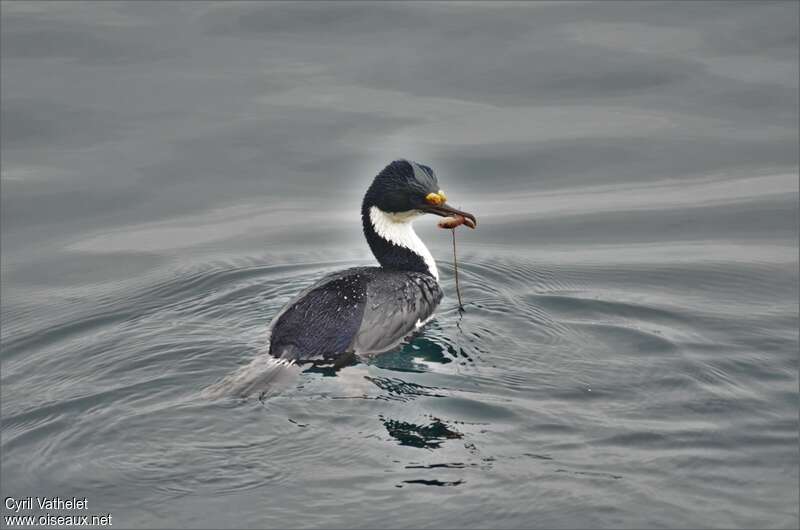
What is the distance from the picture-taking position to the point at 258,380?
860 centimetres

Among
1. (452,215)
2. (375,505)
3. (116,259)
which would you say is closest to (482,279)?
(452,215)

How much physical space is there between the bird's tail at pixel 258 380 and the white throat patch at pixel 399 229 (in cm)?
209

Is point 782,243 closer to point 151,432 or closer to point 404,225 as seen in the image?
point 404,225

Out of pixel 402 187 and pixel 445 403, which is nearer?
pixel 445 403

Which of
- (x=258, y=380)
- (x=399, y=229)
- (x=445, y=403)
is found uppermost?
(x=399, y=229)

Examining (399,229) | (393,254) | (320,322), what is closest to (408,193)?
(399,229)

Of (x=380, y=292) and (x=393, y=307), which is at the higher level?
(x=380, y=292)

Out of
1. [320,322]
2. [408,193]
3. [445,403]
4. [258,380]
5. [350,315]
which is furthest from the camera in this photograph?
[408,193]

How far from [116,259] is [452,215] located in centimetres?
336

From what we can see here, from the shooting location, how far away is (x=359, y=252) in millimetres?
11789

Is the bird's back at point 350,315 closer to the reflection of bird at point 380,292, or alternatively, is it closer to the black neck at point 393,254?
the reflection of bird at point 380,292

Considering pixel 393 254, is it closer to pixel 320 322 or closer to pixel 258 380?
pixel 320 322

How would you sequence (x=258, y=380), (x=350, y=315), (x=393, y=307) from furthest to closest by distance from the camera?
(x=393, y=307), (x=350, y=315), (x=258, y=380)

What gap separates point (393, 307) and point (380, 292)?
0.17 m
